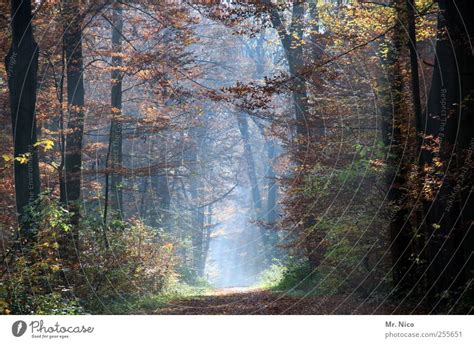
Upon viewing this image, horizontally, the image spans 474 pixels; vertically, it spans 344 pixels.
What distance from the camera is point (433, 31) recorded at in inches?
484

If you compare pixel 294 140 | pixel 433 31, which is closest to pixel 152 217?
pixel 294 140

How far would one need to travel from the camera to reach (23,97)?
12375mm

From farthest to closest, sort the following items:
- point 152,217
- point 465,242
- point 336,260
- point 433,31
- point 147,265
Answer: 1. point 152,217
2. point 147,265
3. point 336,260
4. point 433,31
5. point 465,242

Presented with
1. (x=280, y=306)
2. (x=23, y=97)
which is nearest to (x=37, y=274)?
(x=23, y=97)

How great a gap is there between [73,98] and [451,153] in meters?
9.27

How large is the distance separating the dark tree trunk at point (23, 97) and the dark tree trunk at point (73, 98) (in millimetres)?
2052

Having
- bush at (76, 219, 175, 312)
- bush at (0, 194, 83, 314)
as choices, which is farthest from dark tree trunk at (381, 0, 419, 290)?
bush at (0, 194, 83, 314)

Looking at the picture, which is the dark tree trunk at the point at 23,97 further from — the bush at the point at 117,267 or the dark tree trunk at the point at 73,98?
the dark tree trunk at the point at 73,98

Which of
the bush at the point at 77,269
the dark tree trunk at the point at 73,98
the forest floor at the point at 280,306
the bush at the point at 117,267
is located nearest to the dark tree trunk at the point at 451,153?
the forest floor at the point at 280,306

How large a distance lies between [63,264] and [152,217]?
16.1m

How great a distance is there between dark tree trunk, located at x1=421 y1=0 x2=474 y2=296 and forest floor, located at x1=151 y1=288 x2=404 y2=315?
1527mm

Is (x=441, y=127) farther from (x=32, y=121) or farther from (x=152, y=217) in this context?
(x=152, y=217)

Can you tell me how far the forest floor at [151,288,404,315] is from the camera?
12.3 metres

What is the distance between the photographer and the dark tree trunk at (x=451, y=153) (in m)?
10.4
